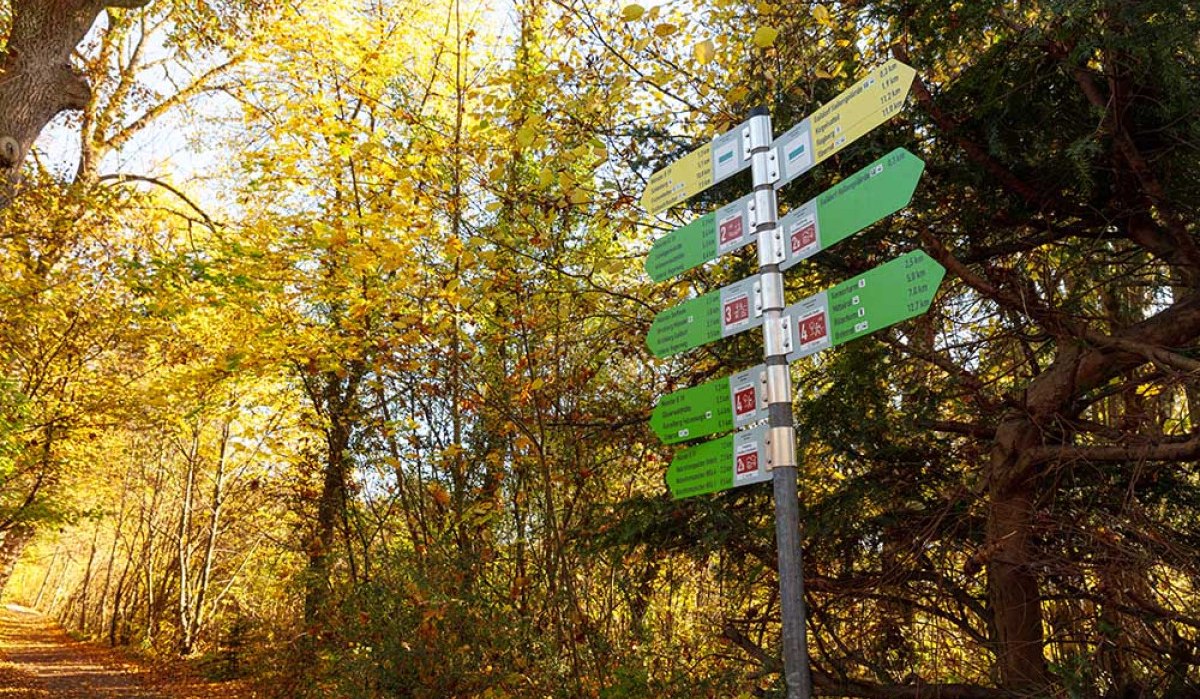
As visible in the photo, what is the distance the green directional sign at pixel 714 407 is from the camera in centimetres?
280

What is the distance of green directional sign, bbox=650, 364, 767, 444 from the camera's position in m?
2.80

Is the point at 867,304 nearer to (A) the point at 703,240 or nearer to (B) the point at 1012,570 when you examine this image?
(A) the point at 703,240

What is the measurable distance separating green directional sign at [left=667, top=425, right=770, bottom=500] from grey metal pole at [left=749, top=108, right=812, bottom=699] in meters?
0.06

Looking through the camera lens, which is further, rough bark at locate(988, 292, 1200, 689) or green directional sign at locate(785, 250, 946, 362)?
rough bark at locate(988, 292, 1200, 689)

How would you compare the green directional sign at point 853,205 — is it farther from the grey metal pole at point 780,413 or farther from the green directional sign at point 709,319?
the green directional sign at point 709,319

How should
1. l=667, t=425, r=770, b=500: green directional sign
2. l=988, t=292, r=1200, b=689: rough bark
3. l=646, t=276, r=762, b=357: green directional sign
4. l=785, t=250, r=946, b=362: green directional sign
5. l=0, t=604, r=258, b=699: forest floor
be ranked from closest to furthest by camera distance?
l=785, t=250, r=946, b=362: green directional sign → l=667, t=425, r=770, b=500: green directional sign → l=646, t=276, r=762, b=357: green directional sign → l=988, t=292, r=1200, b=689: rough bark → l=0, t=604, r=258, b=699: forest floor

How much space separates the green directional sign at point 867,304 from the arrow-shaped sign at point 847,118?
0.43 meters

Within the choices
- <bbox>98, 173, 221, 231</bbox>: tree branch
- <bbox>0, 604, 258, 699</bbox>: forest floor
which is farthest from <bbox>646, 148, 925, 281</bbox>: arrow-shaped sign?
<bbox>98, 173, 221, 231</bbox>: tree branch

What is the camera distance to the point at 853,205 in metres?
2.59

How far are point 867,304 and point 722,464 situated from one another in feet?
2.40

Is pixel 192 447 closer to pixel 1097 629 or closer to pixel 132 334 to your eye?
pixel 132 334

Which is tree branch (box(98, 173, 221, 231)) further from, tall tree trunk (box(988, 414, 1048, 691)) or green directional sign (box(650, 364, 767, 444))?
tall tree trunk (box(988, 414, 1048, 691))

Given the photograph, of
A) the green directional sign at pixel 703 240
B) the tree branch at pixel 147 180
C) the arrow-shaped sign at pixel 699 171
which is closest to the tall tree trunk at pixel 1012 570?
the green directional sign at pixel 703 240

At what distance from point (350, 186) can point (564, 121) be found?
11.2 feet
